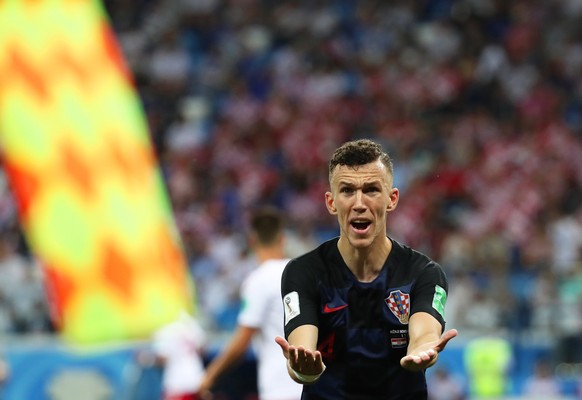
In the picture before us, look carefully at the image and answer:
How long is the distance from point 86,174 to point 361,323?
13474 millimetres

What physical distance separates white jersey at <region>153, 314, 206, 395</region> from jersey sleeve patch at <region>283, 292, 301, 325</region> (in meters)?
6.78

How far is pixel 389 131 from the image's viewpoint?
53.8 ft

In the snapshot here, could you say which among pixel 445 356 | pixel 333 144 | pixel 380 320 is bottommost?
pixel 445 356

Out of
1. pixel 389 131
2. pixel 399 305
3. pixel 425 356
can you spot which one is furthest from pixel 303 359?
pixel 389 131

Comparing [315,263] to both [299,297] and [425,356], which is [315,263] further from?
[425,356]

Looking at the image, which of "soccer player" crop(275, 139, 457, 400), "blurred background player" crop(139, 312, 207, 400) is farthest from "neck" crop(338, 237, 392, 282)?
"blurred background player" crop(139, 312, 207, 400)

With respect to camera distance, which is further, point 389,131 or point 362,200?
point 389,131

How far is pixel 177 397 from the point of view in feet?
36.6

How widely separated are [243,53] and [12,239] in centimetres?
494

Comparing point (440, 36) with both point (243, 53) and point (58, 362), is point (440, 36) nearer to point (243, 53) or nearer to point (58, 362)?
point (243, 53)

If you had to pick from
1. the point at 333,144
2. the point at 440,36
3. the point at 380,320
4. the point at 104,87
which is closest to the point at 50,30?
the point at 104,87

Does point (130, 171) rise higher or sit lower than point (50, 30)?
lower

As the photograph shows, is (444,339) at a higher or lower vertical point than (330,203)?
lower

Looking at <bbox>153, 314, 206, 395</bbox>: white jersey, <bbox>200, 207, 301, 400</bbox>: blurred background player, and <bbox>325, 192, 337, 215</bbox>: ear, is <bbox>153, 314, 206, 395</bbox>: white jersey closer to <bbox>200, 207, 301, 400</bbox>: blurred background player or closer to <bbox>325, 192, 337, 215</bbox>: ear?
<bbox>200, 207, 301, 400</bbox>: blurred background player
